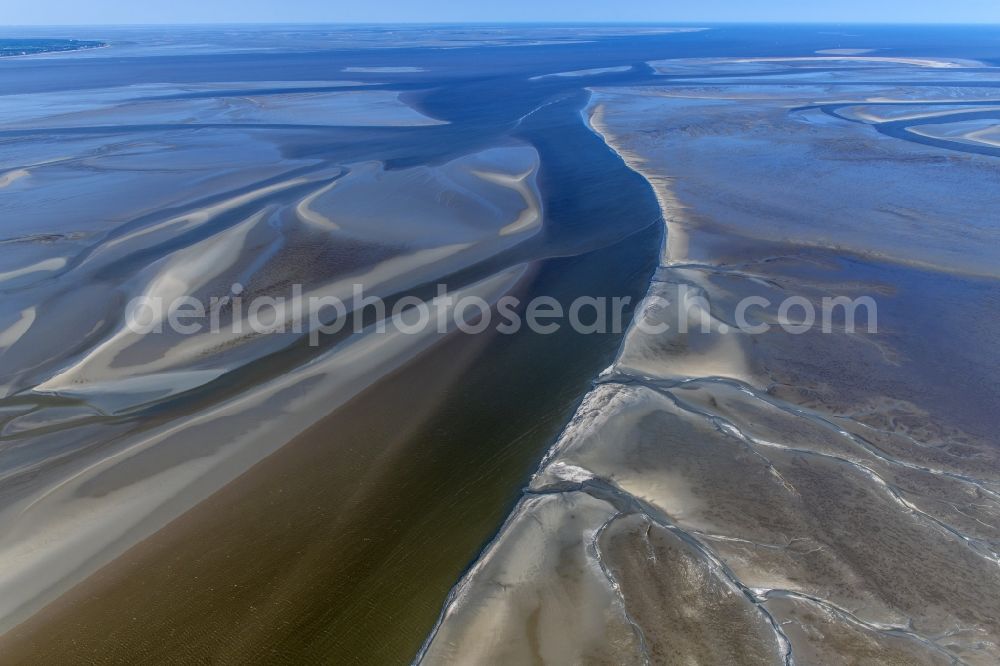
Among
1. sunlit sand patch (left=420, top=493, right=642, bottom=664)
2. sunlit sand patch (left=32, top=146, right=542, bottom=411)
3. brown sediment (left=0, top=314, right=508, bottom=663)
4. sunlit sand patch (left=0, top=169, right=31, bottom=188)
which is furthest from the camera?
sunlit sand patch (left=0, top=169, right=31, bottom=188)

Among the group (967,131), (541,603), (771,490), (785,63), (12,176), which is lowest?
(785,63)

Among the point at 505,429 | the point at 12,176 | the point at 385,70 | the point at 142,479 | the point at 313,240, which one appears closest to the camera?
the point at 142,479

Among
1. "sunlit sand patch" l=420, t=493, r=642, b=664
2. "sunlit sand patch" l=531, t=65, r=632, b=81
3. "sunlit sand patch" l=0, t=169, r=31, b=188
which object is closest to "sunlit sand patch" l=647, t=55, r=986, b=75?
"sunlit sand patch" l=531, t=65, r=632, b=81

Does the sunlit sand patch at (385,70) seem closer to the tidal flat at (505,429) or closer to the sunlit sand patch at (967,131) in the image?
the tidal flat at (505,429)

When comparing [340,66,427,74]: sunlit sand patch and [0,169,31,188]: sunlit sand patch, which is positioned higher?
[0,169,31,188]: sunlit sand patch

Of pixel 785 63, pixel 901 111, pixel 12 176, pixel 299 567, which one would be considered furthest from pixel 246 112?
pixel 785 63

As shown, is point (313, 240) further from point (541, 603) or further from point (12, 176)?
point (12, 176)

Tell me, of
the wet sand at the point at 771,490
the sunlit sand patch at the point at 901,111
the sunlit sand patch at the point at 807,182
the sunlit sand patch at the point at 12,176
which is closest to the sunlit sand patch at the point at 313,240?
the sunlit sand patch at the point at 807,182

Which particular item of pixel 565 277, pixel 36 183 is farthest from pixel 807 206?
pixel 36 183

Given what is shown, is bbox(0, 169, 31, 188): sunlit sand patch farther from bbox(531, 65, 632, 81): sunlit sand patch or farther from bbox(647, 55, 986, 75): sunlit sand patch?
bbox(647, 55, 986, 75): sunlit sand patch
